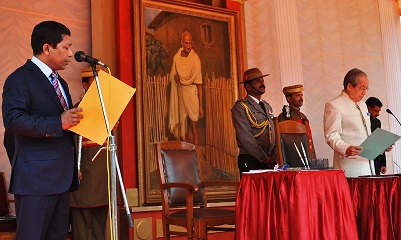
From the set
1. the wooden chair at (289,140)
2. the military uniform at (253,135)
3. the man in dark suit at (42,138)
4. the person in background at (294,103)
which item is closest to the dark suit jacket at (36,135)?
the man in dark suit at (42,138)

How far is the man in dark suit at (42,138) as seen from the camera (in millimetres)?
2570

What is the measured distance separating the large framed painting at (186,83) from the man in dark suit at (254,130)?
122cm

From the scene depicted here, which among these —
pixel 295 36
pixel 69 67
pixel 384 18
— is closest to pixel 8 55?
pixel 69 67

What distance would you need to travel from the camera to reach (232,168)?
6242 millimetres

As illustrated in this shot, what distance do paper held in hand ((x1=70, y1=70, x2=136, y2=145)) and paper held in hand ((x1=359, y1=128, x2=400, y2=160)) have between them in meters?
2.22

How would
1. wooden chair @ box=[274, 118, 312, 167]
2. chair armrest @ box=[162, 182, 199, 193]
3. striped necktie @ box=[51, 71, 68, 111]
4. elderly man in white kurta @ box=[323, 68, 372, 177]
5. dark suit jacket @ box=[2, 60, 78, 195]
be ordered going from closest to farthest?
dark suit jacket @ box=[2, 60, 78, 195], striped necktie @ box=[51, 71, 68, 111], chair armrest @ box=[162, 182, 199, 193], wooden chair @ box=[274, 118, 312, 167], elderly man in white kurta @ box=[323, 68, 372, 177]

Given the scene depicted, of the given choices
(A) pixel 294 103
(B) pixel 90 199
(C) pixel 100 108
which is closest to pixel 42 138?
(C) pixel 100 108

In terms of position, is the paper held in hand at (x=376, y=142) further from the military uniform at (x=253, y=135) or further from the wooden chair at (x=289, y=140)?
the military uniform at (x=253, y=135)

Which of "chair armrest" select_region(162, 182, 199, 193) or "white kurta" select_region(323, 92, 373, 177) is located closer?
"chair armrest" select_region(162, 182, 199, 193)

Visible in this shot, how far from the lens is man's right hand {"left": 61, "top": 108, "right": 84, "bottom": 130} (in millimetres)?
2580

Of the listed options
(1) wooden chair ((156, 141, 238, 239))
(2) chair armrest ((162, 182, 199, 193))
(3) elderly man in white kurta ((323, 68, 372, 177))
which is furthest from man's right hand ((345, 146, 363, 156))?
(2) chair armrest ((162, 182, 199, 193))

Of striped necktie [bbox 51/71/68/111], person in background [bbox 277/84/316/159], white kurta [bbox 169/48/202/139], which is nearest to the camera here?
striped necktie [bbox 51/71/68/111]

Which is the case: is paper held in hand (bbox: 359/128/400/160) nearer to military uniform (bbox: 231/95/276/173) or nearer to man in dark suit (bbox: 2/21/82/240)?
military uniform (bbox: 231/95/276/173)

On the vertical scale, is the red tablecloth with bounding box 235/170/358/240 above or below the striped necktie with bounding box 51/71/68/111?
below
